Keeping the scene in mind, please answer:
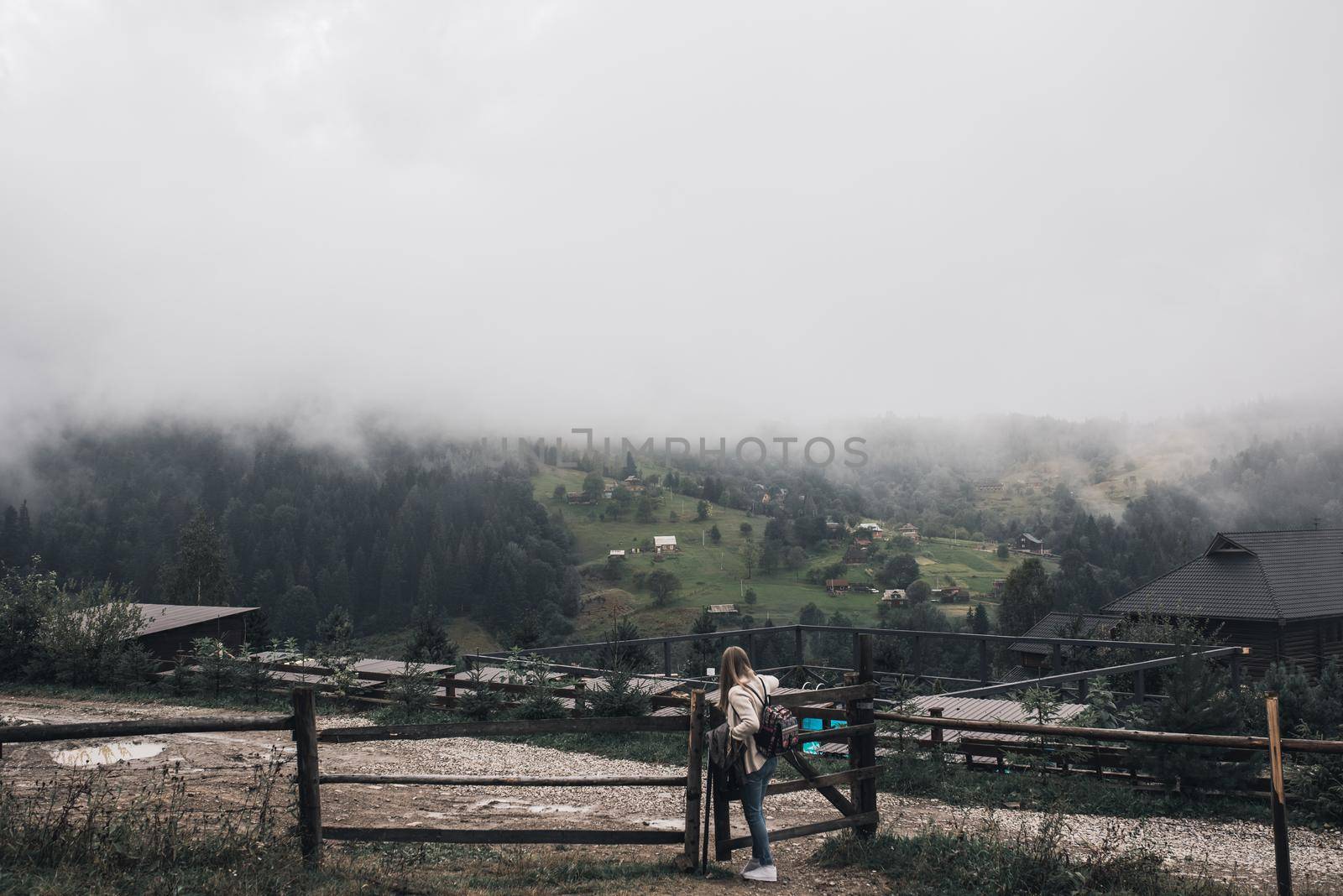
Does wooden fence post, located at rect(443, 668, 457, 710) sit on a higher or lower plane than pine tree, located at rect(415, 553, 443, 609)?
higher

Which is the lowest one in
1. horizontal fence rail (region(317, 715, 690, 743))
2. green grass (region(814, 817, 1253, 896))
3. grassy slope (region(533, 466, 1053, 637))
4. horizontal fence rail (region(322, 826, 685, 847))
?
grassy slope (region(533, 466, 1053, 637))

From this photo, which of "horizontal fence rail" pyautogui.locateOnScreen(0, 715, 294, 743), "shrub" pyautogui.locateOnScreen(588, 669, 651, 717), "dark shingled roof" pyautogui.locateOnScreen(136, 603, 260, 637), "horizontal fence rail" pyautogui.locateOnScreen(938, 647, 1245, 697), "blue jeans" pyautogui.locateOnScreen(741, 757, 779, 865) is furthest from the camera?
"dark shingled roof" pyautogui.locateOnScreen(136, 603, 260, 637)

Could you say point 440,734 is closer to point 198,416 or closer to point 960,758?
point 960,758

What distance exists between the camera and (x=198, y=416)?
191 metres

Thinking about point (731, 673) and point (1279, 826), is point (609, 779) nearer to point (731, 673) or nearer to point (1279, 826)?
point (731, 673)

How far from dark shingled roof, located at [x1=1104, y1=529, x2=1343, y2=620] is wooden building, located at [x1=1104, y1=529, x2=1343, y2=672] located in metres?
0.03

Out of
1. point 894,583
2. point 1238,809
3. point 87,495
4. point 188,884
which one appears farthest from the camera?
point 87,495

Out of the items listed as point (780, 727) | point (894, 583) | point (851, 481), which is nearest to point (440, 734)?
point (780, 727)

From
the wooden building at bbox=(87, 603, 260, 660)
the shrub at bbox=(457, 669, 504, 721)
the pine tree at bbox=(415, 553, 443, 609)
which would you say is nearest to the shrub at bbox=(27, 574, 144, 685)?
the wooden building at bbox=(87, 603, 260, 660)

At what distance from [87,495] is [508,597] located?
294ft

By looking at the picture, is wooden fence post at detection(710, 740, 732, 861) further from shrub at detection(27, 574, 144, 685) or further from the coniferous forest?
the coniferous forest

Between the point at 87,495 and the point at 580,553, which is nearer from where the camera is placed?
the point at 580,553

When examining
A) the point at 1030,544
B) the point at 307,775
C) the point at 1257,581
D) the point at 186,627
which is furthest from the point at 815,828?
the point at 1030,544

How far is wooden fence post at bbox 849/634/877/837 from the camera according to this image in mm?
7168
